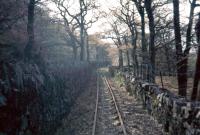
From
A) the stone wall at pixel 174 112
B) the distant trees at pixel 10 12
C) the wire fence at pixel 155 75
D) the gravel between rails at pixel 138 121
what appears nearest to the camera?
the stone wall at pixel 174 112

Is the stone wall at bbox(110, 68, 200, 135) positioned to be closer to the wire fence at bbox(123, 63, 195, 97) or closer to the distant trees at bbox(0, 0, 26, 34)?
the wire fence at bbox(123, 63, 195, 97)

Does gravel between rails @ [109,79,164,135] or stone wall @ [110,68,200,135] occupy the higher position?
stone wall @ [110,68,200,135]

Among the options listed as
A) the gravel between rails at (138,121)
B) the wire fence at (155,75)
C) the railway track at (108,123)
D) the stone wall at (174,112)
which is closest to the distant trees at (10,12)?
the railway track at (108,123)

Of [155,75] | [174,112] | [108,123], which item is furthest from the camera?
[155,75]

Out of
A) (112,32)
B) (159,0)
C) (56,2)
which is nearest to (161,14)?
(159,0)

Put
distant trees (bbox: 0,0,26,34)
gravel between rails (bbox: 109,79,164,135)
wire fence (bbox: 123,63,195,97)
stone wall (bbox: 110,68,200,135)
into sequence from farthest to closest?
wire fence (bbox: 123,63,195,97)
distant trees (bbox: 0,0,26,34)
gravel between rails (bbox: 109,79,164,135)
stone wall (bbox: 110,68,200,135)

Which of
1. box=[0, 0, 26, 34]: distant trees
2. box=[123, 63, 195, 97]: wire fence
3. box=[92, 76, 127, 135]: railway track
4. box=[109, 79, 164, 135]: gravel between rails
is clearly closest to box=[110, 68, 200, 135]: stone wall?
box=[109, 79, 164, 135]: gravel between rails

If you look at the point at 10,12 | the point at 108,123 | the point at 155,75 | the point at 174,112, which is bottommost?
the point at 108,123

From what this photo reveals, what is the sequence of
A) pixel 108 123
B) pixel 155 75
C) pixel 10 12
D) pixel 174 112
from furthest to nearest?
1. pixel 155 75
2. pixel 10 12
3. pixel 108 123
4. pixel 174 112

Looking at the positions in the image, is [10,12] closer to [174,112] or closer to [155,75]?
[174,112]

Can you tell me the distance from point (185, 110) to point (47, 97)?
5205 millimetres

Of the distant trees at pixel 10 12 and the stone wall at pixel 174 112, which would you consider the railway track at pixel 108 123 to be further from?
the distant trees at pixel 10 12

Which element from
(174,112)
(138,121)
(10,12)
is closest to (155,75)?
(138,121)

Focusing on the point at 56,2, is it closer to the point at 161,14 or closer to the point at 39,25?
the point at 39,25
